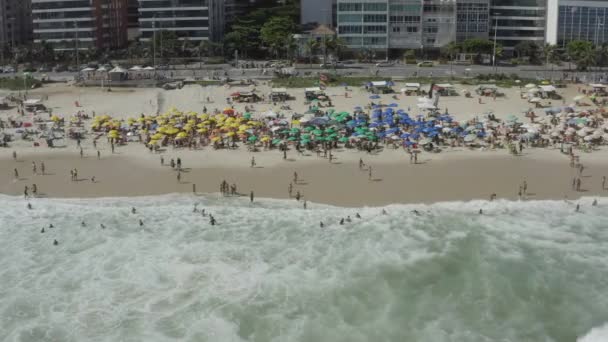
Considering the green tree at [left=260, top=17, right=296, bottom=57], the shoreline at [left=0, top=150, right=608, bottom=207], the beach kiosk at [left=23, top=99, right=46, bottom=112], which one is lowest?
the shoreline at [left=0, top=150, right=608, bottom=207]

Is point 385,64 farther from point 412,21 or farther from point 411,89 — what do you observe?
point 411,89

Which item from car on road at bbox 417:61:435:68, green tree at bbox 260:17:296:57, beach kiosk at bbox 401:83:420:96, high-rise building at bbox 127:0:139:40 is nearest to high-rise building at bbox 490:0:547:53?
car on road at bbox 417:61:435:68

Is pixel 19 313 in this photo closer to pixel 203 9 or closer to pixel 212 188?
pixel 212 188

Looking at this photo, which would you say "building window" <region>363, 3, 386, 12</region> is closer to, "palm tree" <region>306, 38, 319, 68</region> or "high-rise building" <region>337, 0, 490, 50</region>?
"high-rise building" <region>337, 0, 490, 50</region>

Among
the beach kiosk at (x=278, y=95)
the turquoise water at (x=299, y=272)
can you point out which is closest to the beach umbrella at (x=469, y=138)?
the turquoise water at (x=299, y=272)

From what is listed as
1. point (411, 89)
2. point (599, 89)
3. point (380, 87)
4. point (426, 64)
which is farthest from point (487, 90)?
point (426, 64)

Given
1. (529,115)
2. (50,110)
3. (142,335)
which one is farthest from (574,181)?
(50,110)
